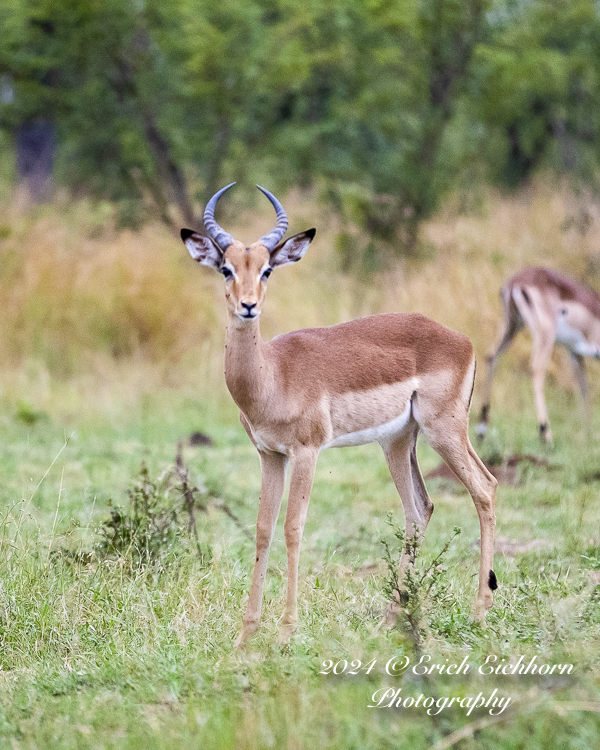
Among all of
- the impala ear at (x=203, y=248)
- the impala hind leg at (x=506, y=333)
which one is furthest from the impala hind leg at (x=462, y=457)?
the impala hind leg at (x=506, y=333)

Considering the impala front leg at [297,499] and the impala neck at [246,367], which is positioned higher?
the impala neck at [246,367]

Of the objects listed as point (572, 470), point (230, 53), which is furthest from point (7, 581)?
point (230, 53)

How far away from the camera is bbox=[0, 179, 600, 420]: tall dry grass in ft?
35.9

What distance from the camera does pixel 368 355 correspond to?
4551 millimetres

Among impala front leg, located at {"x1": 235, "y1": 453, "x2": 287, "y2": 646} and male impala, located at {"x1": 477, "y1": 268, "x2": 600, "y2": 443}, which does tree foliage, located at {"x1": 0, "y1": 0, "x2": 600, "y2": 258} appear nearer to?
male impala, located at {"x1": 477, "y1": 268, "x2": 600, "y2": 443}

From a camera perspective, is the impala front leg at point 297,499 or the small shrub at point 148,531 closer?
the impala front leg at point 297,499

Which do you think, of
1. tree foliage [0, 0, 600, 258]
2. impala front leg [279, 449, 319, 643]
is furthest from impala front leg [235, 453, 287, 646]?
tree foliage [0, 0, 600, 258]

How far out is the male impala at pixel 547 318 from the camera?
9312 millimetres

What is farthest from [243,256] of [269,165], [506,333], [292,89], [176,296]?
[292,89]

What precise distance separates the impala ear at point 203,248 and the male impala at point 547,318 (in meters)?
5.36

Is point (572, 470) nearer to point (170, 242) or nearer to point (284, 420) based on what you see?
point (284, 420)

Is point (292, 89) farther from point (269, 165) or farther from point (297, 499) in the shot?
point (297, 499)

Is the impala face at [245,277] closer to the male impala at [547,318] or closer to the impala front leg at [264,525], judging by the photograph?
the impala front leg at [264,525]

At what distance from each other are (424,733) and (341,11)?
540 inches
